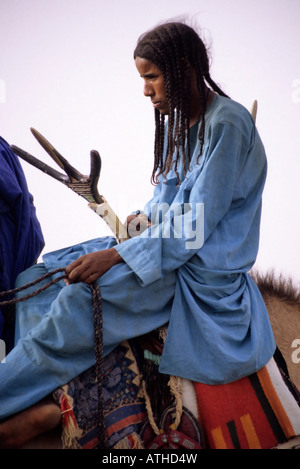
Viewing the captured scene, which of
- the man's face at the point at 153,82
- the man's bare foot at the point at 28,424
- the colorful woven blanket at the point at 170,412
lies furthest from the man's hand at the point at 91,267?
the man's face at the point at 153,82

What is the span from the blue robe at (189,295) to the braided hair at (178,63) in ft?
0.26

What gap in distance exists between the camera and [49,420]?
1.32m

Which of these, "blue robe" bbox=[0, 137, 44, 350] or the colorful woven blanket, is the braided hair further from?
the colorful woven blanket

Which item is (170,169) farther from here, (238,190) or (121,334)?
(121,334)

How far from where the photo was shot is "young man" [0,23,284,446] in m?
1.39

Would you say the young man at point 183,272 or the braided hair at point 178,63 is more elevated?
the braided hair at point 178,63

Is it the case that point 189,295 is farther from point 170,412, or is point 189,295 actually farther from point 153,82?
point 153,82

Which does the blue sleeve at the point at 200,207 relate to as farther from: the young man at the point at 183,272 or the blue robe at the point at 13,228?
the blue robe at the point at 13,228

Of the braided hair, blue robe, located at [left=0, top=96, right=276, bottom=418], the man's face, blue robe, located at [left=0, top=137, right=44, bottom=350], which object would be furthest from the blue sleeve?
blue robe, located at [left=0, top=137, right=44, bottom=350]

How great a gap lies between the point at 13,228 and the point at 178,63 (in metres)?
0.82

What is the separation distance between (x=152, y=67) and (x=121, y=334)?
0.94 meters

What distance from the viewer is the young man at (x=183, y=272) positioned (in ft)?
4.57

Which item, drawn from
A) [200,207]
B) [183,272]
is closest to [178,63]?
[200,207]
